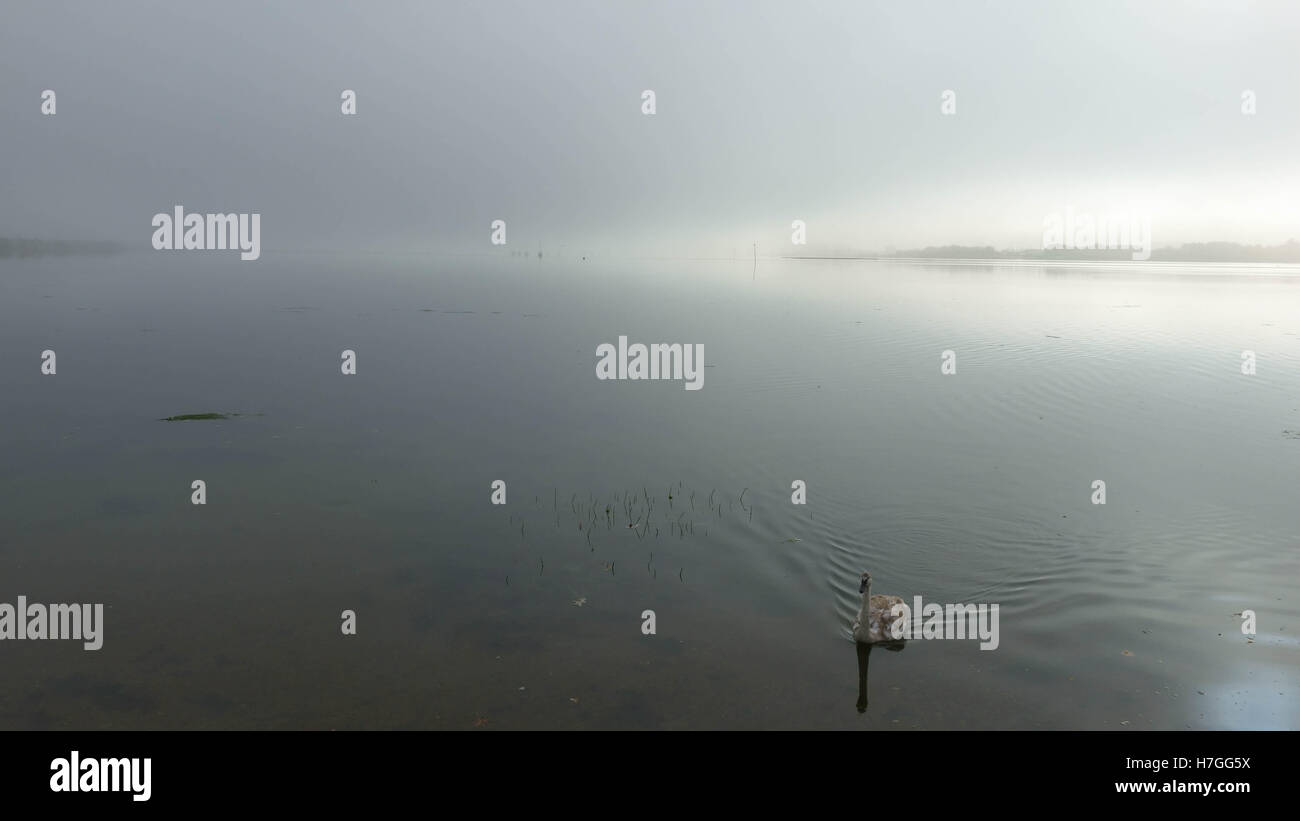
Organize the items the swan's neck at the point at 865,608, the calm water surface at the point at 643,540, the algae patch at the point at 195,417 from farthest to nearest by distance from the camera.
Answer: the algae patch at the point at 195,417, the swan's neck at the point at 865,608, the calm water surface at the point at 643,540

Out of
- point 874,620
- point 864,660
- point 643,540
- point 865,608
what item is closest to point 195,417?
point 643,540

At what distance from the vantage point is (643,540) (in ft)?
71.5

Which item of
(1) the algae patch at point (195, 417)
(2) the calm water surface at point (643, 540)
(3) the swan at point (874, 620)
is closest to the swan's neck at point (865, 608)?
(3) the swan at point (874, 620)

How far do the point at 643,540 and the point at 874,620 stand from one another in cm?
768

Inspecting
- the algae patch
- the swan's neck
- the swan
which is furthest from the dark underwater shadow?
the algae patch

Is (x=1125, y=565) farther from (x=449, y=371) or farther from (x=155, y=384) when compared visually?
(x=155, y=384)

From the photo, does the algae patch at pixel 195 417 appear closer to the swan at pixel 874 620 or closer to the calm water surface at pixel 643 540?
the calm water surface at pixel 643 540

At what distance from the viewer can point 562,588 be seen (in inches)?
731

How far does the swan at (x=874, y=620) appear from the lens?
1564cm

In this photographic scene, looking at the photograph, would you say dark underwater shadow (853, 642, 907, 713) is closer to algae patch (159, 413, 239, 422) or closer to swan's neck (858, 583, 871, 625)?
swan's neck (858, 583, 871, 625)

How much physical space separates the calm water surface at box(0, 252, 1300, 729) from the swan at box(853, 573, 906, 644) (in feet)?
1.31

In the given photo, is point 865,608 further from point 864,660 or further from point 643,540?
point 643,540

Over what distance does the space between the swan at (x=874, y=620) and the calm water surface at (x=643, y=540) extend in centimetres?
40

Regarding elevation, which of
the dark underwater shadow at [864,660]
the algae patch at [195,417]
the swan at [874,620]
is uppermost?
the algae patch at [195,417]
